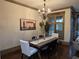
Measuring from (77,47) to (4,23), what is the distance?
418cm

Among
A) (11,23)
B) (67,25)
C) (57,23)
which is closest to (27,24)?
(11,23)

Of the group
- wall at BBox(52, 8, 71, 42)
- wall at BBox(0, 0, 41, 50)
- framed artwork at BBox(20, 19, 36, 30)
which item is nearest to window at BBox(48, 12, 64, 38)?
wall at BBox(52, 8, 71, 42)

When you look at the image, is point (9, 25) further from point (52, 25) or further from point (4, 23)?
point (52, 25)

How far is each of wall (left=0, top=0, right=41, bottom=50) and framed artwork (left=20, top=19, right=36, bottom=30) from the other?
226 millimetres

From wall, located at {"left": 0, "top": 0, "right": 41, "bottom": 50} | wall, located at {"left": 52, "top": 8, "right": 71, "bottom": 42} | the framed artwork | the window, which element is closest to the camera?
wall, located at {"left": 0, "top": 0, "right": 41, "bottom": 50}

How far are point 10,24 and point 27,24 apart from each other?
1.28 metres

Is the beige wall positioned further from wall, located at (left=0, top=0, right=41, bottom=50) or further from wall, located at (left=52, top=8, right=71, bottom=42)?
wall, located at (left=52, top=8, right=71, bottom=42)

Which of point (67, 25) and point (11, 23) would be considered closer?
point (11, 23)

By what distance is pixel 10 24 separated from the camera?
13.3 ft

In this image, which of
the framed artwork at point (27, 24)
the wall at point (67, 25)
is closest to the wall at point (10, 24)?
the framed artwork at point (27, 24)

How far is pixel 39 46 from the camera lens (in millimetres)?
2566

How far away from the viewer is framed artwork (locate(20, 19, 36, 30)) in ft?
15.5

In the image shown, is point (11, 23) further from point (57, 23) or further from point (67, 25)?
point (67, 25)

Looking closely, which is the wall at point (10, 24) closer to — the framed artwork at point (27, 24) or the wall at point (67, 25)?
the framed artwork at point (27, 24)
